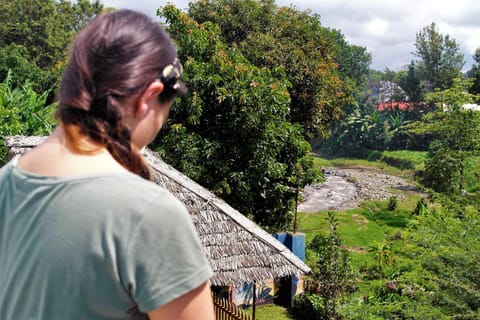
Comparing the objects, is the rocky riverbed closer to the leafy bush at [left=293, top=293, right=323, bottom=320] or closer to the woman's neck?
the leafy bush at [left=293, top=293, right=323, bottom=320]

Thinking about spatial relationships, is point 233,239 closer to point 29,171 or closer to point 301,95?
point 29,171

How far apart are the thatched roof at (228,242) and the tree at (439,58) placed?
27.9 m

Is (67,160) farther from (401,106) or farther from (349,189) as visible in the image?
(401,106)

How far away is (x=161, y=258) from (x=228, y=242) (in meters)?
5.45

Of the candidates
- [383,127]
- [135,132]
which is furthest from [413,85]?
[135,132]

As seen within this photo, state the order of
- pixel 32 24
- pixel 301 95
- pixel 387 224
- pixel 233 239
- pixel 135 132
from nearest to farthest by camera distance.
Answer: pixel 135 132 < pixel 233 239 < pixel 301 95 < pixel 387 224 < pixel 32 24

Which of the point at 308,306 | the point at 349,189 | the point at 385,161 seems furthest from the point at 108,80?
the point at 385,161

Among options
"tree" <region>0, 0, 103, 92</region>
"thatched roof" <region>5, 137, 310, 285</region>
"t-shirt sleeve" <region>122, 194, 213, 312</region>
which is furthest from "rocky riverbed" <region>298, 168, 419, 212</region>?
"t-shirt sleeve" <region>122, 194, 213, 312</region>

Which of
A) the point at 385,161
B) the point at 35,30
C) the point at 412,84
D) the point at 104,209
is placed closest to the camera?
the point at 104,209

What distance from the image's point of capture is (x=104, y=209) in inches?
30.0

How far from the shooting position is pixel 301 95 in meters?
13.1

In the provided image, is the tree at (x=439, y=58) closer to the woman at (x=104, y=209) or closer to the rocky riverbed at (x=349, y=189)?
the rocky riverbed at (x=349, y=189)

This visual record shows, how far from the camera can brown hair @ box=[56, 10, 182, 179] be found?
84cm

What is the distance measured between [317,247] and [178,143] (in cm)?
462
